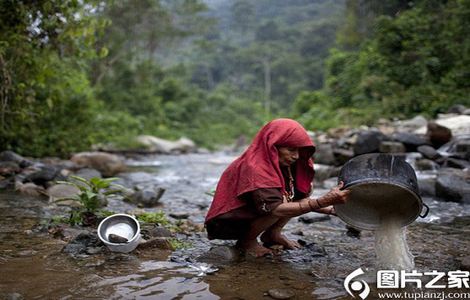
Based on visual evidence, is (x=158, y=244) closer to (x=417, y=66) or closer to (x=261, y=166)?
(x=261, y=166)

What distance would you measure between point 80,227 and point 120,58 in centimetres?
2055

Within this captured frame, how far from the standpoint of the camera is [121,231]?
3439mm

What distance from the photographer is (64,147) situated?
10445 millimetres

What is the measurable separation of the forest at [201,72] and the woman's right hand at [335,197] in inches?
168

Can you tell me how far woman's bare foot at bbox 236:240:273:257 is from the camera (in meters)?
3.32

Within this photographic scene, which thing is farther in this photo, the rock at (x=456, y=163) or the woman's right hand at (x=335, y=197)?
the rock at (x=456, y=163)

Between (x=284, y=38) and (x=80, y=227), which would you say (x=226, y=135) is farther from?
(x=80, y=227)

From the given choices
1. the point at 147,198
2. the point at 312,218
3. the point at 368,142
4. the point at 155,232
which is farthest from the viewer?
the point at 368,142

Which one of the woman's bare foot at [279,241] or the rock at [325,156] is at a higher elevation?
the rock at [325,156]

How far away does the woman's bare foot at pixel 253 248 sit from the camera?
3.32 metres

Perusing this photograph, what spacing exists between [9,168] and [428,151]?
7.27 meters

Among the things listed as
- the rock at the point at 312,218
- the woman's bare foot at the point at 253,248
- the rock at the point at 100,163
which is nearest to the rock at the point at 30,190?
the rock at the point at 100,163

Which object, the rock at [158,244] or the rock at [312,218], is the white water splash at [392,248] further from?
the rock at [312,218]

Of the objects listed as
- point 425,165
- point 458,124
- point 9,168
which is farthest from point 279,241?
point 458,124
